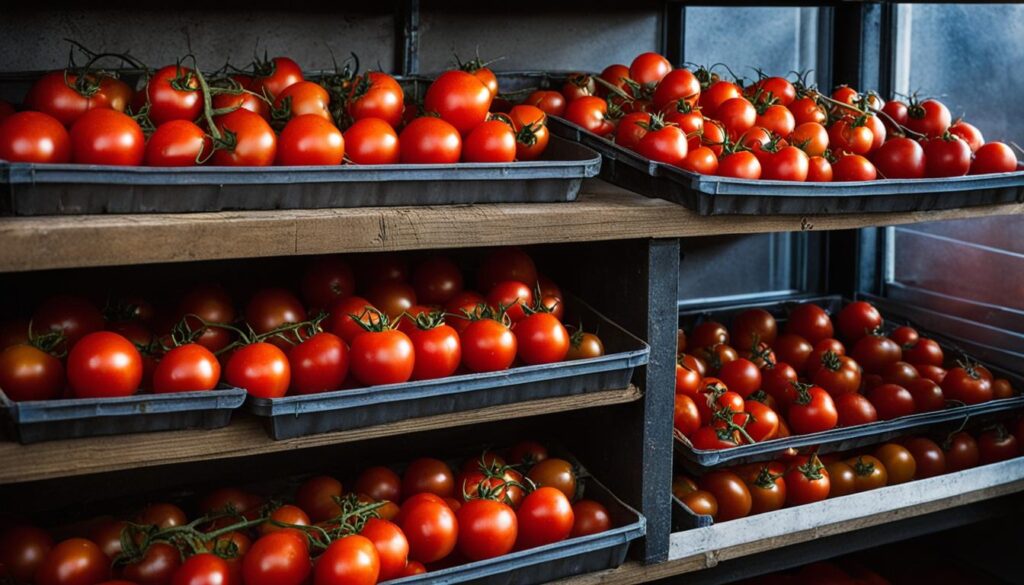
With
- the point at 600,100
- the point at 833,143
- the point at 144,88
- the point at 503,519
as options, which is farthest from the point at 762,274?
the point at 144,88

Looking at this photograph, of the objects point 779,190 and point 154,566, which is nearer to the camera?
point 154,566

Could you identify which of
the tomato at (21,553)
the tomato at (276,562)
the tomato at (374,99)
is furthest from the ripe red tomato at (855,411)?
the tomato at (21,553)

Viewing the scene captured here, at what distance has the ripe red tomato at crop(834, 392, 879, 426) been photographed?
2.65 m

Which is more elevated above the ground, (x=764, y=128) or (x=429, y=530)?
(x=764, y=128)

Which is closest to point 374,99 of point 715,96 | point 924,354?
point 715,96

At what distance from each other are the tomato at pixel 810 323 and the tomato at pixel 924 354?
0.74 feet

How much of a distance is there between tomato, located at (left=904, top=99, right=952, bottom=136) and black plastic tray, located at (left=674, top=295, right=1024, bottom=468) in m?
0.69

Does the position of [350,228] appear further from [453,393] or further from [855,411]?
[855,411]

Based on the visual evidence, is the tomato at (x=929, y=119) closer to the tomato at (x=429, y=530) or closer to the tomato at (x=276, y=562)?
the tomato at (x=429, y=530)

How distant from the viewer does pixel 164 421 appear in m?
1.74

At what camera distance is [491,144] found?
6.61 ft

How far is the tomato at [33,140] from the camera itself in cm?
168

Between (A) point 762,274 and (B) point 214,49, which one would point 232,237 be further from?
(A) point 762,274

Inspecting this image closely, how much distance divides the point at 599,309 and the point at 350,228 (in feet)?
2.36
